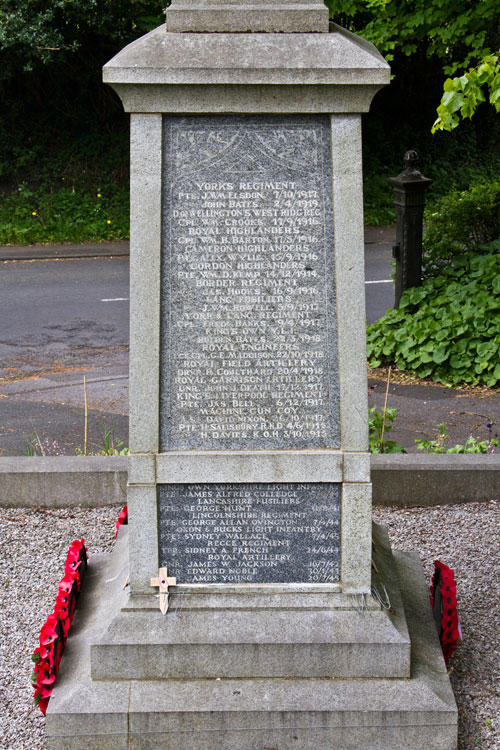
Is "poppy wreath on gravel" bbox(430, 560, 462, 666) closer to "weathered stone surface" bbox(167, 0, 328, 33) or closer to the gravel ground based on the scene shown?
the gravel ground

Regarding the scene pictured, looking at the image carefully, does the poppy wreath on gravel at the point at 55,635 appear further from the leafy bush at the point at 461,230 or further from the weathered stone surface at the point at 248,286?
the leafy bush at the point at 461,230

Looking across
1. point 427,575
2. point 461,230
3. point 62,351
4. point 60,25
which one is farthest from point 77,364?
point 60,25

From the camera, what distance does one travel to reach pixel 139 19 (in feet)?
60.0

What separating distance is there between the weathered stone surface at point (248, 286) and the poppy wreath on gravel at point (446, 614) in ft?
2.90

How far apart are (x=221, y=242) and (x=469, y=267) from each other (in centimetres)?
614

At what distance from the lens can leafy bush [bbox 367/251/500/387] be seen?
8438mm

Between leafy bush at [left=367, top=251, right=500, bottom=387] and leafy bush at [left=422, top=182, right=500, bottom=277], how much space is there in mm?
180

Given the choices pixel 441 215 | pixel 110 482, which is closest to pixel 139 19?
pixel 441 215

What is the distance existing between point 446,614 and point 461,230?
6172 mm

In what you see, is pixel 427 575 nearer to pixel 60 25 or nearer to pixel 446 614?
pixel 446 614

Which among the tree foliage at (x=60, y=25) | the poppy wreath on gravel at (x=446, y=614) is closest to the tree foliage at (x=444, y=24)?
the poppy wreath on gravel at (x=446, y=614)

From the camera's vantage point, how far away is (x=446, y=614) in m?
3.88

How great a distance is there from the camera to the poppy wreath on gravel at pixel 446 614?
3.88m

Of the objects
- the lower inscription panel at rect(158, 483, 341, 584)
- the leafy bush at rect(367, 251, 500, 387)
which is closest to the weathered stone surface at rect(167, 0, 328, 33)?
the lower inscription panel at rect(158, 483, 341, 584)
